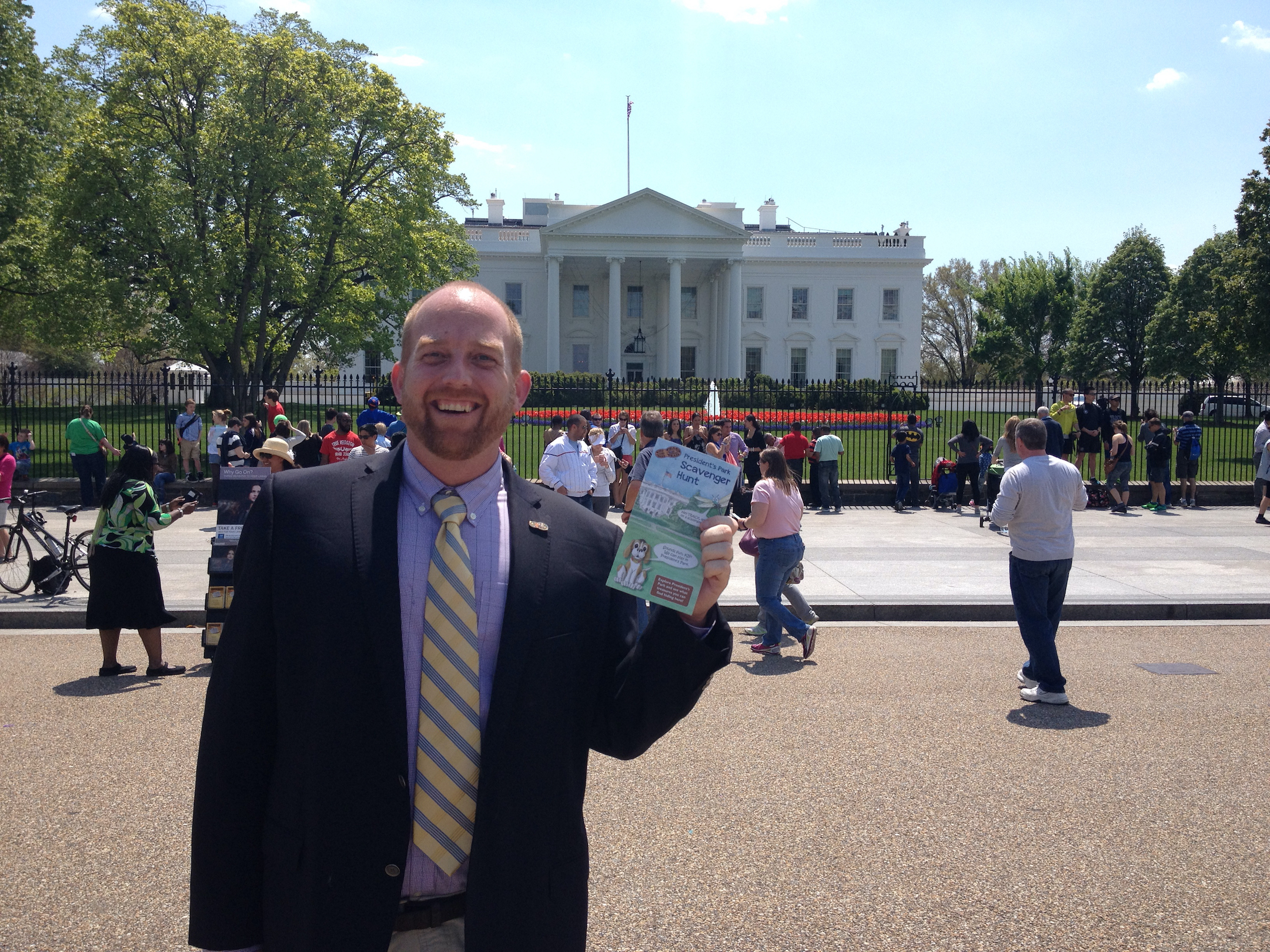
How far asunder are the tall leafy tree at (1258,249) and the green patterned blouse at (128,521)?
3363 centimetres

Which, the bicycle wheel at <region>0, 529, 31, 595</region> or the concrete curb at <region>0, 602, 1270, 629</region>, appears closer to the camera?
the concrete curb at <region>0, 602, 1270, 629</region>

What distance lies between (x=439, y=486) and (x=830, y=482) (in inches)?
686

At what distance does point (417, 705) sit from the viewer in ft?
6.64

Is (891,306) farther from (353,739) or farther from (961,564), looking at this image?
(353,739)

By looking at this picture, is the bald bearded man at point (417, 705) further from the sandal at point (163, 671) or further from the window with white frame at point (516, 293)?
the window with white frame at point (516, 293)

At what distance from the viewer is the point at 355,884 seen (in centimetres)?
195

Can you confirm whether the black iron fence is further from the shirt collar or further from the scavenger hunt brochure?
the scavenger hunt brochure

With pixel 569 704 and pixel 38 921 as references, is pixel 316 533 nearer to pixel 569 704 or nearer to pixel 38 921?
pixel 569 704

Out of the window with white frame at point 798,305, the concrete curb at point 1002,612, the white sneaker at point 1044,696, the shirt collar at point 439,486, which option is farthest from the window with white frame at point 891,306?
the shirt collar at point 439,486

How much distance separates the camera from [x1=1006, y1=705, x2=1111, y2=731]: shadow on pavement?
20.9ft

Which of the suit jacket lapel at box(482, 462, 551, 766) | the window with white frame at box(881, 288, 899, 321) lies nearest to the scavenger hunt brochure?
the suit jacket lapel at box(482, 462, 551, 766)

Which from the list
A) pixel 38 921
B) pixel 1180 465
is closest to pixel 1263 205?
Result: pixel 1180 465

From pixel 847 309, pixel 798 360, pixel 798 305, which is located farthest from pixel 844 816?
pixel 847 309

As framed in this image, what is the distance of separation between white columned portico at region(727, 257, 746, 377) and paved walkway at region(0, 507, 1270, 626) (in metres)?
41.5
